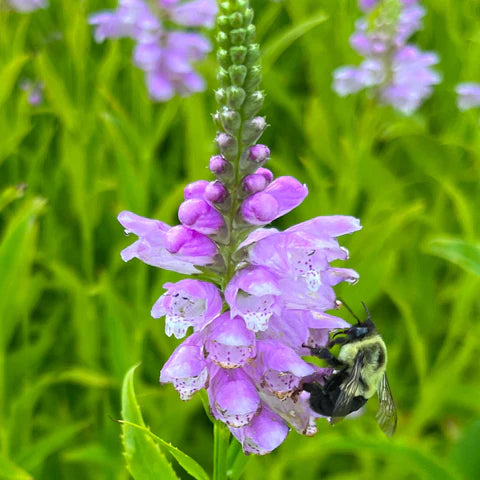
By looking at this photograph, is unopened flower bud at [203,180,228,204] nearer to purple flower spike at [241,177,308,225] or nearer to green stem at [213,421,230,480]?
purple flower spike at [241,177,308,225]

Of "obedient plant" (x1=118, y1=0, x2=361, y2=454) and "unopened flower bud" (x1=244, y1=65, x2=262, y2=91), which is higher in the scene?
"unopened flower bud" (x1=244, y1=65, x2=262, y2=91)

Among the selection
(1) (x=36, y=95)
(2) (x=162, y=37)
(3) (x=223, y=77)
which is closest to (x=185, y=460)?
(3) (x=223, y=77)

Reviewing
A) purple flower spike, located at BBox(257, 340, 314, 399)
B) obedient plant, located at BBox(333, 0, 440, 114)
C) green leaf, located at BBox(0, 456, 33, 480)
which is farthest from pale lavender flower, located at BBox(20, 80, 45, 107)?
purple flower spike, located at BBox(257, 340, 314, 399)

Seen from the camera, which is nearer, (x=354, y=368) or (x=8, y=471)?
(x=354, y=368)

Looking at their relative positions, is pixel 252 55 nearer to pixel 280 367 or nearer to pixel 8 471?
pixel 280 367

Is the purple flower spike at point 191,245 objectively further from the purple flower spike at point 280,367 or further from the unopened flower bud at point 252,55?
the unopened flower bud at point 252,55

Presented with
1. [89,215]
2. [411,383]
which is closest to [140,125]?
[89,215]
